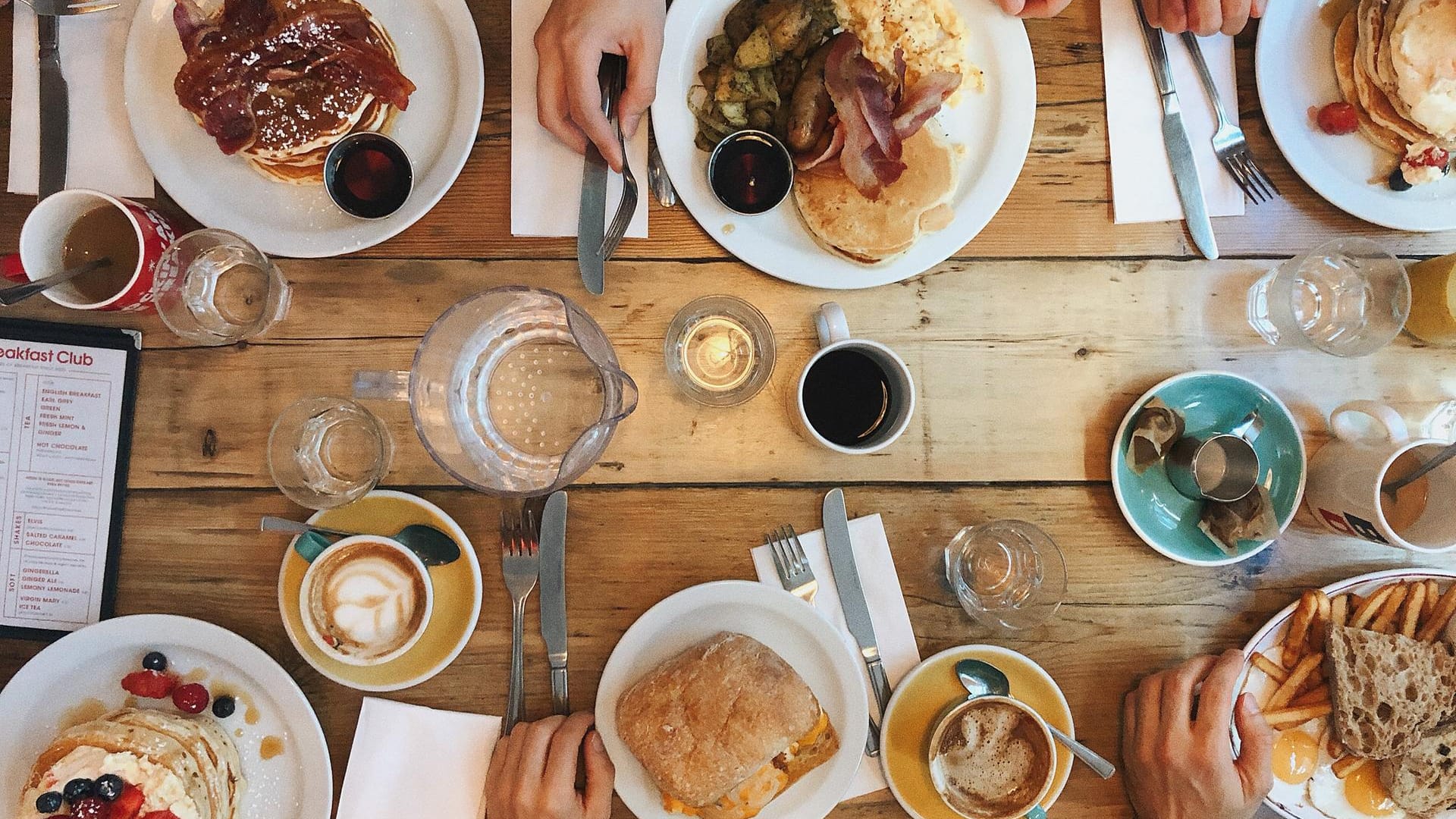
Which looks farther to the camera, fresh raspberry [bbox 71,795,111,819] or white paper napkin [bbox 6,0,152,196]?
white paper napkin [bbox 6,0,152,196]

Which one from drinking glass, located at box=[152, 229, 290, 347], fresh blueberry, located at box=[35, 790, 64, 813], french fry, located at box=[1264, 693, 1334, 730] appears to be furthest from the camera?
french fry, located at box=[1264, 693, 1334, 730]

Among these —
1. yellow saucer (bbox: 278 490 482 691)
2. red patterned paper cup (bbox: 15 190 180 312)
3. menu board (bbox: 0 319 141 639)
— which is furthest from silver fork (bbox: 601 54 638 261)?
menu board (bbox: 0 319 141 639)

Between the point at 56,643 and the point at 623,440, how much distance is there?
3.43 ft

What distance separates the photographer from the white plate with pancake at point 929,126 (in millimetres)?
1524

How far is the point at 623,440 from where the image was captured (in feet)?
5.16

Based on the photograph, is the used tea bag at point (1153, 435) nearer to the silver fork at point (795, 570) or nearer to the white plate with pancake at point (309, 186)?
the silver fork at point (795, 570)

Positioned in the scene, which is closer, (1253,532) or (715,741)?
(715,741)

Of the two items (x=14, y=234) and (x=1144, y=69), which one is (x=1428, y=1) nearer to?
(x=1144, y=69)


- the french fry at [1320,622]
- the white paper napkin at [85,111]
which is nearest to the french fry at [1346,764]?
the french fry at [1320,622]

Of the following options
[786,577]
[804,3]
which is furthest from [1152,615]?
[804,3]

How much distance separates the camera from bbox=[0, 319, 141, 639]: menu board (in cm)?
150

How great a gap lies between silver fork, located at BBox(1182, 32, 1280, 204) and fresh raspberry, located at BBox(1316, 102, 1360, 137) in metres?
0.13

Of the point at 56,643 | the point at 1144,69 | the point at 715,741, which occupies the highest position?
the point at 1144,69

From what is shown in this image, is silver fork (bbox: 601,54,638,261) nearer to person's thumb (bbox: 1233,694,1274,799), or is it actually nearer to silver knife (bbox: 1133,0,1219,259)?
silver knife (bbox: 1133,0,1219,259)
